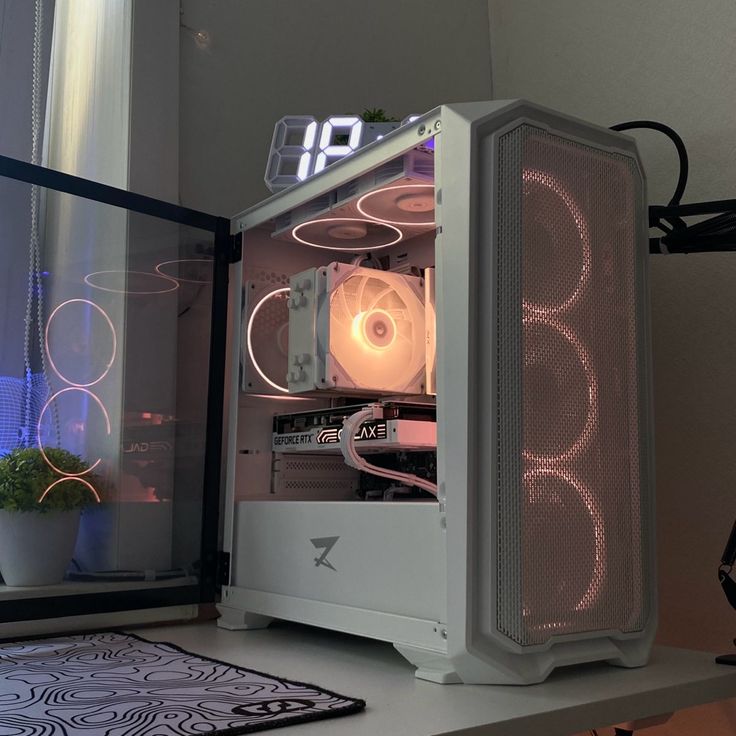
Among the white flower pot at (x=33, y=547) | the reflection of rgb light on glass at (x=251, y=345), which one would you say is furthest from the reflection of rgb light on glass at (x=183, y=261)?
the white flower pot at (x=33, y=547)

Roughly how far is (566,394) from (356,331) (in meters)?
0.47

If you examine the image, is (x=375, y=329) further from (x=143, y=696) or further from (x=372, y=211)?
(x=143, y=696)

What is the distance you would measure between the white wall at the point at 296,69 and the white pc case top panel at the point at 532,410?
75cm

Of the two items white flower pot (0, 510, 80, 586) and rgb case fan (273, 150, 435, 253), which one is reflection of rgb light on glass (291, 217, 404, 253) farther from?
white flower pot (0, 510, 80, 586)

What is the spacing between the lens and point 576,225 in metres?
1.13

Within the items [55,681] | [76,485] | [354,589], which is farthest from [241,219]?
[55,681]

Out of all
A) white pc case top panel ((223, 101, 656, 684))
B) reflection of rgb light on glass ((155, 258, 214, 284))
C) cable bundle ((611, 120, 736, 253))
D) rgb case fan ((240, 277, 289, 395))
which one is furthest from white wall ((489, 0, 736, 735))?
reflection of rgb light on glass ((155, 258, 214, 284))

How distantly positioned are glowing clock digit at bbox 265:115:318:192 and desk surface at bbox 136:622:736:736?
85cm

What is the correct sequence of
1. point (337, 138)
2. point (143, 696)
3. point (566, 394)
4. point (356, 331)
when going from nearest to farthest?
point (143, 696), point (566, 394), point (356, 331), point (337, 138)

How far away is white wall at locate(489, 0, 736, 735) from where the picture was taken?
57.8 inches

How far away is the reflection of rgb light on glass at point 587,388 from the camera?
1069 mm

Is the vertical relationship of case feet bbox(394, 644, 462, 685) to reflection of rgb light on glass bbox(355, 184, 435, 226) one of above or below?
below

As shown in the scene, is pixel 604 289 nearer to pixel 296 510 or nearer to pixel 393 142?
pixel 393 142

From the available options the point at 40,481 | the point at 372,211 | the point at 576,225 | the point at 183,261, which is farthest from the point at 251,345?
the point at 576,225
